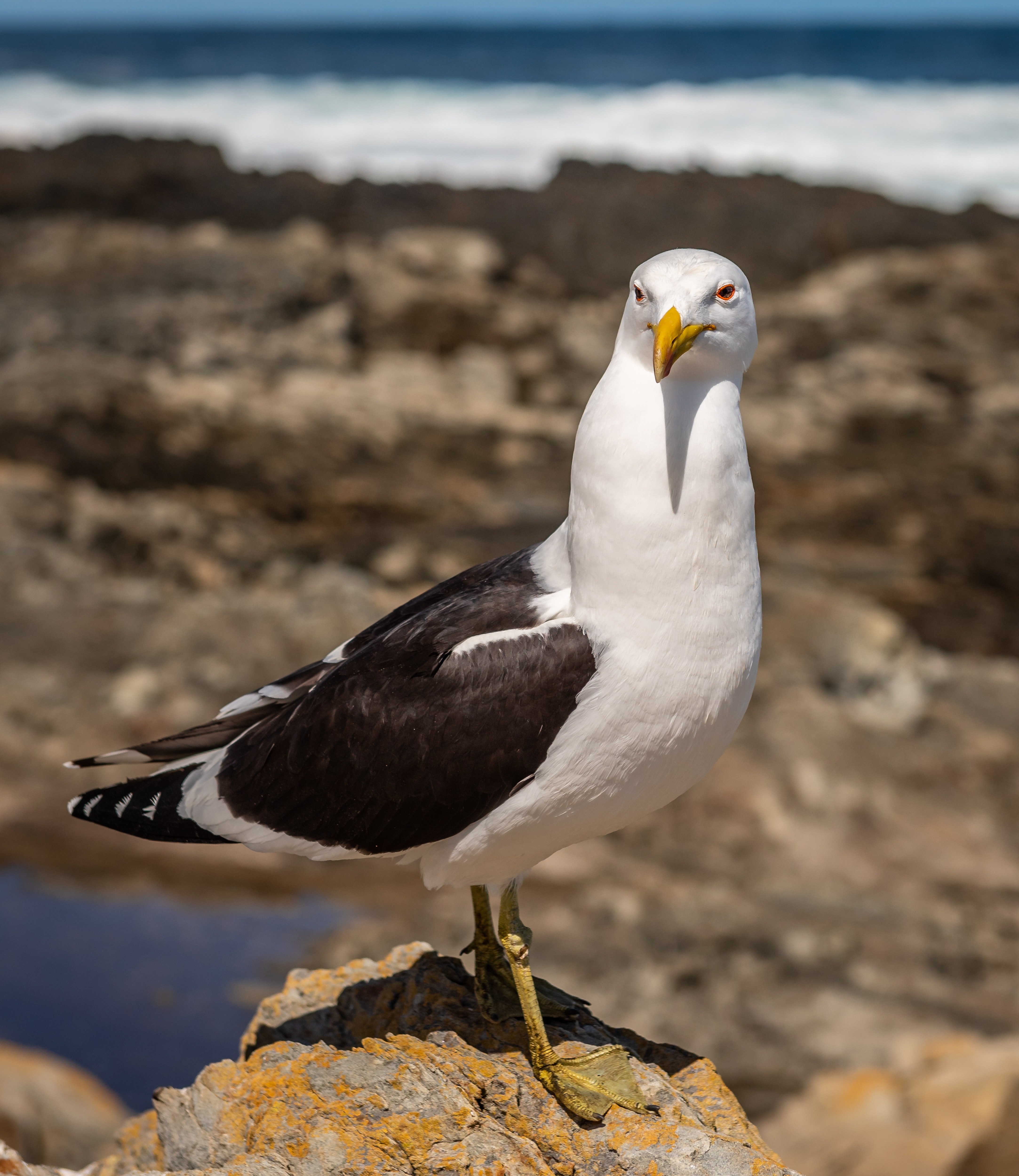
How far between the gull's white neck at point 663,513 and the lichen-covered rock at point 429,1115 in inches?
54.6

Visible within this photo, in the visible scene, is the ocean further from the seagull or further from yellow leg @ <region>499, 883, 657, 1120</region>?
yellow leg @ <region>499, 883, 657, 1120</region>

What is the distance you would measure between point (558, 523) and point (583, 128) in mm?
33157

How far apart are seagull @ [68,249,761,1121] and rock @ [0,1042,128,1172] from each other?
2844 mm

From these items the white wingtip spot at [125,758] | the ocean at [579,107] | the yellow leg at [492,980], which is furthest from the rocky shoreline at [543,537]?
the ocean at [579,107]

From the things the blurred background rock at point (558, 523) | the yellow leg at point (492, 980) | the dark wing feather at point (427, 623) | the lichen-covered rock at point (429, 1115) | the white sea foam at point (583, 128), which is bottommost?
the lichen-covered rock at point (429, 1115)

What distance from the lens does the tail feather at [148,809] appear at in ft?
12.8

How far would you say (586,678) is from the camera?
3418 mm

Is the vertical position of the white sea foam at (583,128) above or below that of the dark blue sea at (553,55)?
below

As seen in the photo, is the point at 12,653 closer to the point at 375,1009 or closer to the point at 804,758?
the point at 804,758

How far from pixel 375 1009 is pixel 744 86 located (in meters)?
50.4

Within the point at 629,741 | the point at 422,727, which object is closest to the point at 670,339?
the point at 629,741

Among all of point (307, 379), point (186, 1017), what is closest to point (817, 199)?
A: point (307, 379)

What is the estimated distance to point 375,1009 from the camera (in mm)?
4242

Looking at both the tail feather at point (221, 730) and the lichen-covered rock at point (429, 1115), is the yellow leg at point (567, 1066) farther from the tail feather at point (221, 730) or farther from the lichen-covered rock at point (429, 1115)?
the tail feather at point (221, 730)
